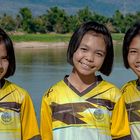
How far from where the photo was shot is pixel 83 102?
7.02 feet

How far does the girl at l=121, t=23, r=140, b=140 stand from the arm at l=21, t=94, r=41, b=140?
0.38 metres

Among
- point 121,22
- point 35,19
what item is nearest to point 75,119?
point 35,19

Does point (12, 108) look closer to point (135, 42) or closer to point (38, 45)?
point (135, 42)

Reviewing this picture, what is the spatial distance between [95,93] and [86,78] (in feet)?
0.25

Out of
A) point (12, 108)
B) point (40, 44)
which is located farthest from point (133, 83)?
point (40, 44)

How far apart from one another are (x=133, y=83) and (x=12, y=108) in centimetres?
52

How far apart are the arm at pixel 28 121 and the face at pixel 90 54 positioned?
241mm

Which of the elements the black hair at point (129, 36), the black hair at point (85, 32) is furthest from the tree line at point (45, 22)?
the black hair at point (85, 32)

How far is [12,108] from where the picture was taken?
2.15m

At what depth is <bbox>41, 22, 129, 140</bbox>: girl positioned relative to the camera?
212cm

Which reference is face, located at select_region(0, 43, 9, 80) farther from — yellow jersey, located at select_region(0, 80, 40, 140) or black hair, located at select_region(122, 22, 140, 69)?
black hair, located at select_region(122, 22, 140, 69)

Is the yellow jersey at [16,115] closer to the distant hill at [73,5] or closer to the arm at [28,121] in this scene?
the arm at [28,121]

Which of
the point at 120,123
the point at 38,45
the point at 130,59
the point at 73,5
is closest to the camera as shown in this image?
the point at 120,123

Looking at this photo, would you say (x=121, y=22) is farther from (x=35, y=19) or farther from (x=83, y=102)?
(x=83, y=102)
